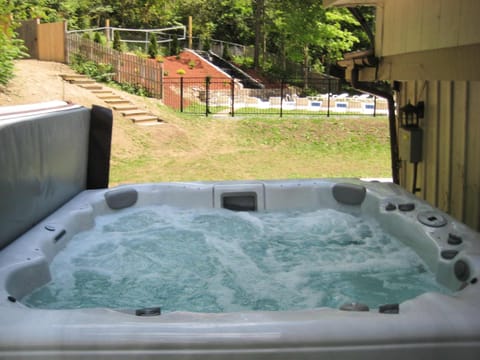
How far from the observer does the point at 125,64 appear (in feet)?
47.7

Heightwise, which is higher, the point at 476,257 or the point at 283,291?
the point at 476,257

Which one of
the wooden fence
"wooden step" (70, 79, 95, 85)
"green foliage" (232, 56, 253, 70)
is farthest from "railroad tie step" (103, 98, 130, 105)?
"green foliage" (232, 56, 253, 70)

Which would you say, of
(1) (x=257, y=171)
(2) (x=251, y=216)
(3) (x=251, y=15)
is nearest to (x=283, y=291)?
(2) (x=251, y=216)

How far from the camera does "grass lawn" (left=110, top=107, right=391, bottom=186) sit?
8.16 m

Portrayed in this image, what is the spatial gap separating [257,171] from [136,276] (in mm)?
5052

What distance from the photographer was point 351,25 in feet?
76.4

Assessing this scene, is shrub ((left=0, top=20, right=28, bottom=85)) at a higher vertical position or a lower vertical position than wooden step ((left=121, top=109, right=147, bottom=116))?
higher

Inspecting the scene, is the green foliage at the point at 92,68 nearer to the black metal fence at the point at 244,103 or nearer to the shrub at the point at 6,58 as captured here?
the black metal fence at the point at 244,103

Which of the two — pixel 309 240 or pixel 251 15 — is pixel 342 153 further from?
pixel 251 15

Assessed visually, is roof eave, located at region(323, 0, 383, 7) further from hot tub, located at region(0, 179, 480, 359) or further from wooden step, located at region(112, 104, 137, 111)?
wooden step, located at region(112, 104, 137, 111)

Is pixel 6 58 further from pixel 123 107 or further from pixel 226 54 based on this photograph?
pixel 226 54

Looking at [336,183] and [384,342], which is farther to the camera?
[336,183]

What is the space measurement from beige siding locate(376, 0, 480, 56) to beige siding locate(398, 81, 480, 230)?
39cm

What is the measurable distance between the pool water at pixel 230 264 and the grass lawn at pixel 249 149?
11.1ft
